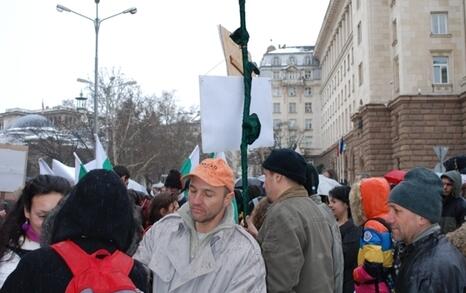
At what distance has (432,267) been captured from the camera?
339 cm

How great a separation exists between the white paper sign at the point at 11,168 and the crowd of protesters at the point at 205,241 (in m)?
4.29

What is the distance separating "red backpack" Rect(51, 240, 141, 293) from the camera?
2271mm

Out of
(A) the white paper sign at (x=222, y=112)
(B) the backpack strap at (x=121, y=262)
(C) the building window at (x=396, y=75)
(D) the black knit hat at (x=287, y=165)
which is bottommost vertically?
(B) the backpack strap at (x=121, y=262)

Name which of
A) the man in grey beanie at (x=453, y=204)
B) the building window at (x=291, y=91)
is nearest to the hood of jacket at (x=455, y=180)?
the man in grey beanie at (x=453, y=204)

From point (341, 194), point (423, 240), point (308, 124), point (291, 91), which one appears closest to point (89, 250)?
point (423, 240)

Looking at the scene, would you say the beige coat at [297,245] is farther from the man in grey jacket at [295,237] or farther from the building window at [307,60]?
the building window at [307,60]

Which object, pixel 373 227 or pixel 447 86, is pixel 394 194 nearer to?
pixel 373 227

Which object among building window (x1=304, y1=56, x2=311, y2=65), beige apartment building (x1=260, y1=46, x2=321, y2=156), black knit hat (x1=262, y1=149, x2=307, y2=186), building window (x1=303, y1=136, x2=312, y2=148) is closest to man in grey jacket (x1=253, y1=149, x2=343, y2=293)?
black knit hat (x1=262, y1=149, x2=307, y2=186)

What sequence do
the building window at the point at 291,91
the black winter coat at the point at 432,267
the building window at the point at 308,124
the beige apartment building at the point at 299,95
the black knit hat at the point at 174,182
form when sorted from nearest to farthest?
the black winter coat at the point at 432,267 → the black knit hat at the point at 174,182 → the beige apartment building at the point at 299,95 → the building window at the point at 308,124 → the building window at the point at 291,91

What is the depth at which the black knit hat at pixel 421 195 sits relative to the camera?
3738mm

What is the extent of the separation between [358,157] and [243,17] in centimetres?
4277

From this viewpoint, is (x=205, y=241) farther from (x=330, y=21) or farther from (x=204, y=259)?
(x=330, y=21)

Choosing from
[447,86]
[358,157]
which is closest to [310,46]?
[358,157]

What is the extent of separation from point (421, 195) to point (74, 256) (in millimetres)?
2322
